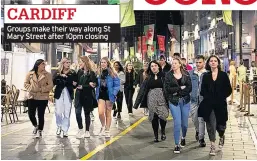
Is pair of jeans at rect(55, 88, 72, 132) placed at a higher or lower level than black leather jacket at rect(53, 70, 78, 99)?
lower

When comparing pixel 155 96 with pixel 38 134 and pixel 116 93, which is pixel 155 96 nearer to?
pixel 116 93

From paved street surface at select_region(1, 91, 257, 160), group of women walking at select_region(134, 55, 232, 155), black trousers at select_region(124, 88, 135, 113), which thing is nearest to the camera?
paved street surface at select_region(1, 91, 257, 160)

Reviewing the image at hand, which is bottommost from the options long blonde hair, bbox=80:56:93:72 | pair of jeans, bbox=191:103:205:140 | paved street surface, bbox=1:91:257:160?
paved street surface, bbox=1:91:257:160

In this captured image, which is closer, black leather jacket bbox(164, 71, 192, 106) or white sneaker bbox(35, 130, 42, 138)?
black leather jacket bbox(164, 71, 192, 106)

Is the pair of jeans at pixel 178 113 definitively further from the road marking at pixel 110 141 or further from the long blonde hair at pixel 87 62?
the long blonde hair at pixel 87 62

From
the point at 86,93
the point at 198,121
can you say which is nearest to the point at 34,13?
the point at 86,93

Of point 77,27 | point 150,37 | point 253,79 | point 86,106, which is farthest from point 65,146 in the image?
point 150,37

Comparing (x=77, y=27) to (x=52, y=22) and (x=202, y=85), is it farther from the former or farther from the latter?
(x=202, y=85)

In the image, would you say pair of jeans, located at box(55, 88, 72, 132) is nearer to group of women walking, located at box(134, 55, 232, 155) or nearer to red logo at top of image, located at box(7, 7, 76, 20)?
group of women walking, located at box(134, 55, 232, 155)

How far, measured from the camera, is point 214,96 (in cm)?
836

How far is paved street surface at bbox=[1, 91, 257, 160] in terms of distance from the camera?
826 centimetres

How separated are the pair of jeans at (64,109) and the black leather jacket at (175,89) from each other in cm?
268

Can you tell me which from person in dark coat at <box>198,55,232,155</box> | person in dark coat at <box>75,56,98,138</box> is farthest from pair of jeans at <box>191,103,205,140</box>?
person in dark coat at <box>75,56,98,138</box>

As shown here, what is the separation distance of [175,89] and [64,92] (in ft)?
9.66
